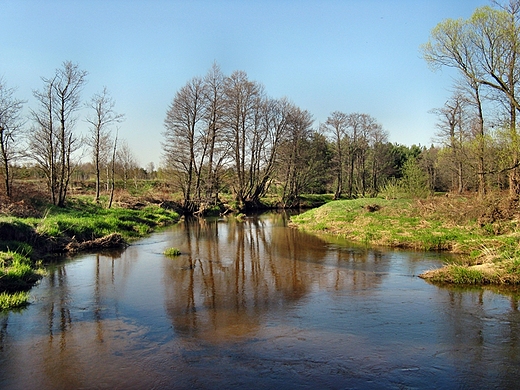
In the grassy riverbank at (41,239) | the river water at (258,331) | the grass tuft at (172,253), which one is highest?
the grassy riverbank at (41,239)

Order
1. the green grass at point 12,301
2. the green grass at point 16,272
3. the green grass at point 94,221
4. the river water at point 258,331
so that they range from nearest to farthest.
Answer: the river water at point 258,331, the green grass at point 12,301, the green grass at point 16,272, the green grass at point 94,221

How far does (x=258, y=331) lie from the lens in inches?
288

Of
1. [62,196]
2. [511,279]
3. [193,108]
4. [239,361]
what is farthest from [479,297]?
[193,108]

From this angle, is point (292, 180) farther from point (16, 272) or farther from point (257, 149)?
point (16, 272)

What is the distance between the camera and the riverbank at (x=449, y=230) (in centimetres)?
1045

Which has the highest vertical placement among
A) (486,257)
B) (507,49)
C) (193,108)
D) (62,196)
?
(193,108)

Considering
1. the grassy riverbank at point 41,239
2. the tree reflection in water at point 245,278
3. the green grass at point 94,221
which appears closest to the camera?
the tree reflection in water at point 245,278

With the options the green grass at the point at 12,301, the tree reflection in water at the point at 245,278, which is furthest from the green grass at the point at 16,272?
the tree reflection in water at the point at 245,278

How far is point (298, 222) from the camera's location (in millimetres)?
27000

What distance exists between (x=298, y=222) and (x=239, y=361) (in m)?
21.2

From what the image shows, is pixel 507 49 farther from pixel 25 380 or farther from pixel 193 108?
pixel 193 108

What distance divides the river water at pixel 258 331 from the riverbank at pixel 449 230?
1.07m

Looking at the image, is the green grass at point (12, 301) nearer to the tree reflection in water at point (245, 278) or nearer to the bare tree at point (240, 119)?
the tree reflection in water at point (245, 278)

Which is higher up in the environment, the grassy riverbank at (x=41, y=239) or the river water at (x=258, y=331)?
the grassy riverbank at (x=41, y=239)
